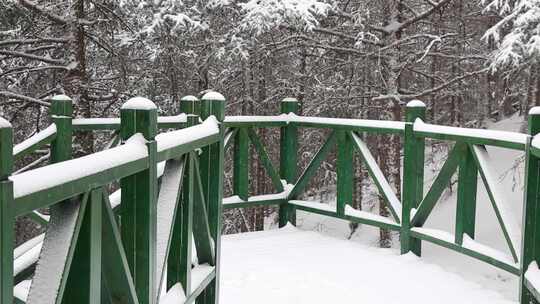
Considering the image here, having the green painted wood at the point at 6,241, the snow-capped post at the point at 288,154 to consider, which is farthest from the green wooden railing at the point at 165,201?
the snow-capped post at the point at 288,154

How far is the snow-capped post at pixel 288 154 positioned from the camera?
6.69m

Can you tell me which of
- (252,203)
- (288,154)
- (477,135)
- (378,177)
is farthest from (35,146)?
(477,135)

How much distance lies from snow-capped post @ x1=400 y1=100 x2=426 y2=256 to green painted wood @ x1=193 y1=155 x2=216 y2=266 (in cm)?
258

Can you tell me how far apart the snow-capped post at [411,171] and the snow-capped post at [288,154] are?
1.52 meters

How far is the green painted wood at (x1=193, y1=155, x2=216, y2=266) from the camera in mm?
2988

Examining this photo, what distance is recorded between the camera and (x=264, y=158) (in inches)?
257

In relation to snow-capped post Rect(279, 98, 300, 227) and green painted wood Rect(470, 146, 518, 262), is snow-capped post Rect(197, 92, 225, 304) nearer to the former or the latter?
green painted wood Rect(470, 146, 518, 262)

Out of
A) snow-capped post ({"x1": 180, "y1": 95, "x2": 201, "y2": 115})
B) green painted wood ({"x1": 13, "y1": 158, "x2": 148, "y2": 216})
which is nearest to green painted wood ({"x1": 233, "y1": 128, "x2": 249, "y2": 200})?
snow-capped post ({"x1": 180, "y1": 95, "x2": 201, "y2": 115})

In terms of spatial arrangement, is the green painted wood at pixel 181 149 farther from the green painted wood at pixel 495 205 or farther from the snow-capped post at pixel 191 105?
the green painted wood at pixel 495 205

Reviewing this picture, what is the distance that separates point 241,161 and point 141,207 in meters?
4.16

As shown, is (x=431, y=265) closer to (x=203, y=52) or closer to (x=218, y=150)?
(x=218, y=150)

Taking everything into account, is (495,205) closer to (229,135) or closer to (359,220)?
(359,220)

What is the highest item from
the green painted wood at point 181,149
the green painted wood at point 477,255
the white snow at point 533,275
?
the green painted wood at point 181,149

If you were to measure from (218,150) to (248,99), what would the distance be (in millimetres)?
10383
